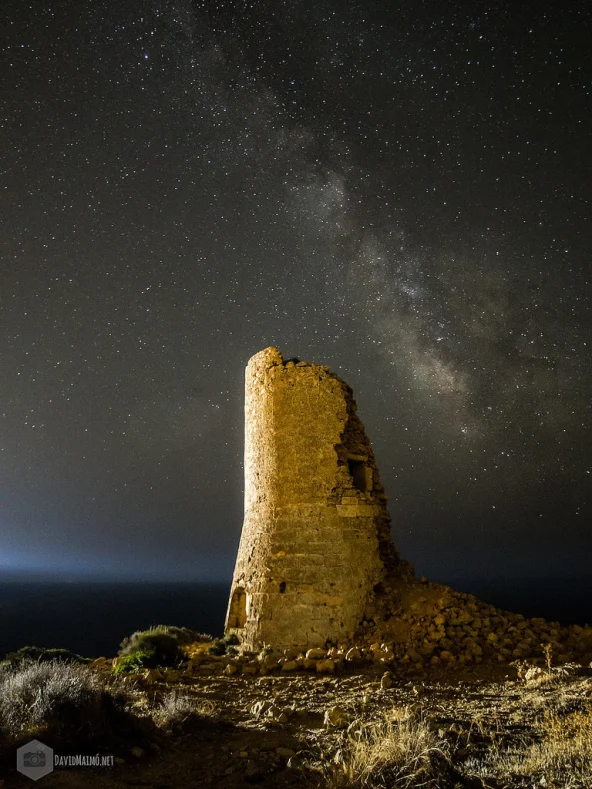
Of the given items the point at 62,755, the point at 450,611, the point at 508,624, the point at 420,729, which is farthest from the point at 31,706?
the point at 508,624

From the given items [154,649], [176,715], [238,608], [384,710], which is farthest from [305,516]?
[176,715]

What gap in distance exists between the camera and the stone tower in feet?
34.3

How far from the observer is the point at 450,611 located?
1023 cm

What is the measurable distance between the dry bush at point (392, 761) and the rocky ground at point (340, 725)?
0.09 feet

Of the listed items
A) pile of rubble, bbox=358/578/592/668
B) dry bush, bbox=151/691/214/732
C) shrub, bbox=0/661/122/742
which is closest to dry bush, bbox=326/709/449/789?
dry bush, bbox=151/691/214/732

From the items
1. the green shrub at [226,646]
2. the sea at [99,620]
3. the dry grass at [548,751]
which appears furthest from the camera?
the sea at [99,620]

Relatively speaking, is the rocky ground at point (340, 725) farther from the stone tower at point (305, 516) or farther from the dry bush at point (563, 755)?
the stone tower at point (305, 516)

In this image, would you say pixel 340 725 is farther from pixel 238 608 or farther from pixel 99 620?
pixel 99 620

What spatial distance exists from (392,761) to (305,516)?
6.67 meters

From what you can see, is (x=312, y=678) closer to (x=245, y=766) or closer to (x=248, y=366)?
(x=245, y=766)

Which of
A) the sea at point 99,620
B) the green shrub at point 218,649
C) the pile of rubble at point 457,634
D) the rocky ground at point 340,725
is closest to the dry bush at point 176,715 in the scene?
the rocky ground at point 340,725

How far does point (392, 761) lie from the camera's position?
441cm

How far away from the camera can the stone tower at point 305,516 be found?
1045cm

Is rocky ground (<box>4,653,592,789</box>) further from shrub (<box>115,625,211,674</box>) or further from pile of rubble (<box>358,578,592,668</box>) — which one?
shrub (<box>115,625,211,674</box>)
